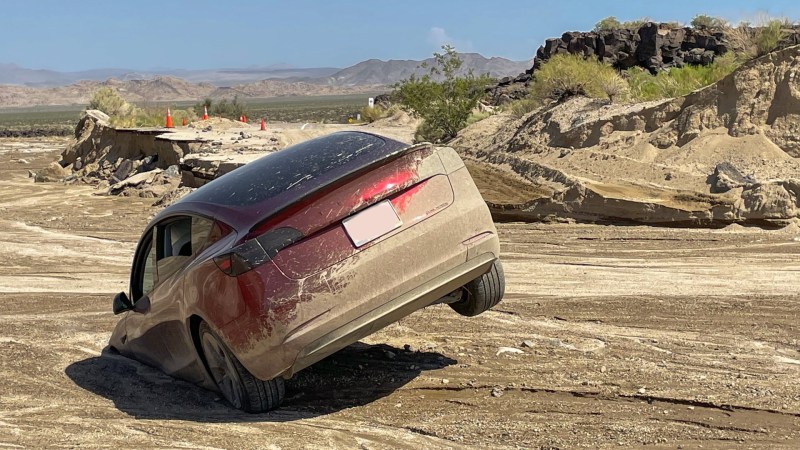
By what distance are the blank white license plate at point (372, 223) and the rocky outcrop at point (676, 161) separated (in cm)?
732

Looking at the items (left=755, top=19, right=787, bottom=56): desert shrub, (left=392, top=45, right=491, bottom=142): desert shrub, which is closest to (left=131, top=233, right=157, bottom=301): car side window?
(left=755, top=19, right=787, bottom=56): desert shrub

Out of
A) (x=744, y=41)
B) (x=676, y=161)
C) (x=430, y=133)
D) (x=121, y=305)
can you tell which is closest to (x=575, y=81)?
(x=744, y=41)

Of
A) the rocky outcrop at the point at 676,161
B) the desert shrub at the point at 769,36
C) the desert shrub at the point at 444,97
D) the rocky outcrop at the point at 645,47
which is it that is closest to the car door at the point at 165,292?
the rocky outcrop at the point at 676,161

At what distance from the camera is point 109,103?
142 ft

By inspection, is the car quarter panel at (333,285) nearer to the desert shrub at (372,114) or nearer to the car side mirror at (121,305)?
the car side mirror at (121,305)

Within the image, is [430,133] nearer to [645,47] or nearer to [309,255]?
[309,255]

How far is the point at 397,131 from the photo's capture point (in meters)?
28.9

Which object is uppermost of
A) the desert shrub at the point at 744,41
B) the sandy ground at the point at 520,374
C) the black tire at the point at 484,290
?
the desert shrub at the point at 744,41

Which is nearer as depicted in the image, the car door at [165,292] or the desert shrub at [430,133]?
the car door at [165,292]

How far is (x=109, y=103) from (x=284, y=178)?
40593mm

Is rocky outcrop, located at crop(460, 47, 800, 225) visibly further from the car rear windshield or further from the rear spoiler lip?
→ the rear spoiler lip

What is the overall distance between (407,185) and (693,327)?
3.09m

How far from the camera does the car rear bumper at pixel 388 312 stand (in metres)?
5.05

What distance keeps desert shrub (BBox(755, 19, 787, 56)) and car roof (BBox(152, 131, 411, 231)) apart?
1045 cm
